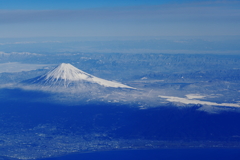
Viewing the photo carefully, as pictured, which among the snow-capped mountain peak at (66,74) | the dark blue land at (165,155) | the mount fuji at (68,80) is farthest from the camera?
the snow-capped mountain peak at (66,74)

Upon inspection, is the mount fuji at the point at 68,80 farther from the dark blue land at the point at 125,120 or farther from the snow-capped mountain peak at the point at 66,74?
the dark blue land at the point at 125,120

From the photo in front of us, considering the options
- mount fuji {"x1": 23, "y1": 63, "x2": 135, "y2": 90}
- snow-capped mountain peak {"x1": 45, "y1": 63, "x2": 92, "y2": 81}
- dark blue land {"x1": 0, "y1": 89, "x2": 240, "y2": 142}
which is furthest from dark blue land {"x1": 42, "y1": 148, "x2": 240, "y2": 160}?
snow-capped mountain peak {"x1": 45, "y1": 63, "x2": 92, "y2": 81}

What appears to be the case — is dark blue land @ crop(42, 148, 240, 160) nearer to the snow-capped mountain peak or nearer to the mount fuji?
the mount fuji

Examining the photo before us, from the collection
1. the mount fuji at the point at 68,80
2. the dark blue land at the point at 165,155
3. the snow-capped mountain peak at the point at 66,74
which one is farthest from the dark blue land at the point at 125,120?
the snow-capped mountain peak at the point at 66,74

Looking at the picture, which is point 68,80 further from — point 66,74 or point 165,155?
point 165,155

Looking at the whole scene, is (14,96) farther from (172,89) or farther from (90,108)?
(172,89)

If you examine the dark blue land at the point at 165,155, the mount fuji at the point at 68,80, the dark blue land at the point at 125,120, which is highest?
the mount fuji at the point at 68,80

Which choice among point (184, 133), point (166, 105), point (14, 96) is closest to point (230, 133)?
point (184, 133)

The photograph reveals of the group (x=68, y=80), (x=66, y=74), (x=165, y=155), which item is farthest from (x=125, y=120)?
(x=66, y=74)
